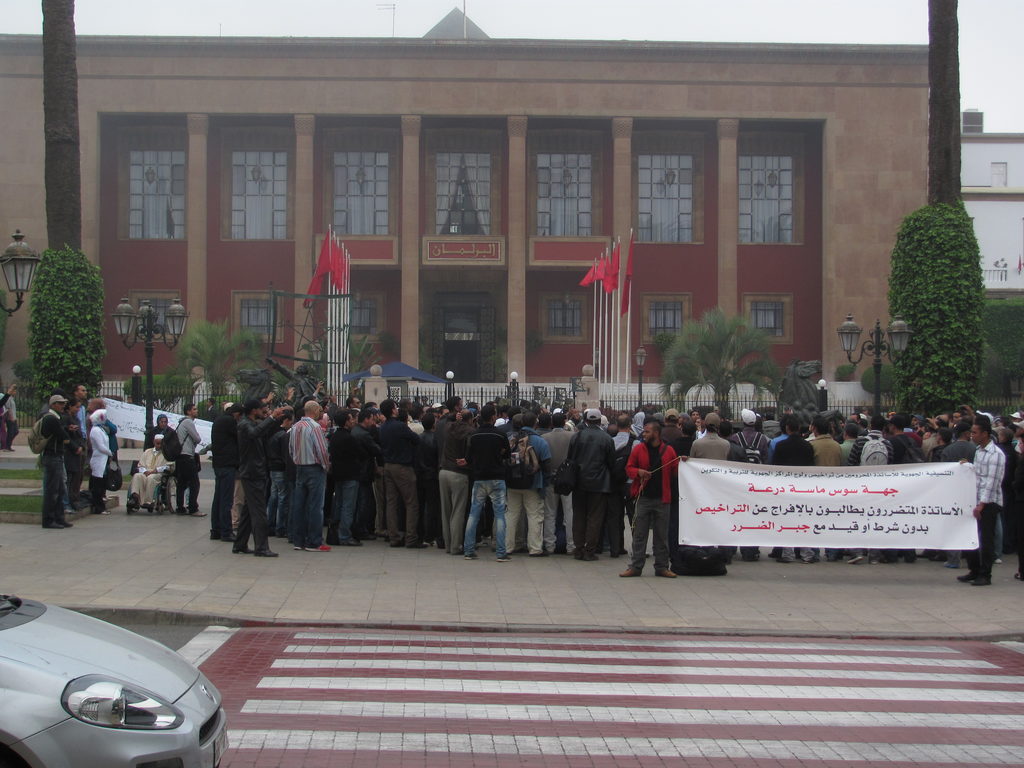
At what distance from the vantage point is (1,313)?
46.5 metres

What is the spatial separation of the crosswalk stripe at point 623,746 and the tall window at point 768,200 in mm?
45325

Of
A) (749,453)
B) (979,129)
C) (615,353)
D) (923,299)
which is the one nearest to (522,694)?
(749,453)

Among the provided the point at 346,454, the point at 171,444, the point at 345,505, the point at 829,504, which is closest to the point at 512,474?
the point at 346,454

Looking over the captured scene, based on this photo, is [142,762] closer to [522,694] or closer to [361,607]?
[522,694]

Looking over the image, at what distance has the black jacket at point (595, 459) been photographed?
13.5m

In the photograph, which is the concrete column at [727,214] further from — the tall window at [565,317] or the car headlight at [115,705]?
the car headlight at [115,705]

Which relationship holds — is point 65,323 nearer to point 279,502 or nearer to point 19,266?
point 19,266

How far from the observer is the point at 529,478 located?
45.2ft

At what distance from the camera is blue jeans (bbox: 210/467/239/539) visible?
48.7 ft

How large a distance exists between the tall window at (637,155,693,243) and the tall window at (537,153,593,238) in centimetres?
243

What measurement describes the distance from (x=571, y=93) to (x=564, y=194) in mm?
4630

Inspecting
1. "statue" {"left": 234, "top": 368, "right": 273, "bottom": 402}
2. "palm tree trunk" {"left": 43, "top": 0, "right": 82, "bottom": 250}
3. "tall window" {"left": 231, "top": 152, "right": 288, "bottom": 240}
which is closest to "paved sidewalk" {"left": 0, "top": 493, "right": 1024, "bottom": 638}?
"palm tree trunk" {"left": 43, "top": 0, "right": 82, "bottom": 250}

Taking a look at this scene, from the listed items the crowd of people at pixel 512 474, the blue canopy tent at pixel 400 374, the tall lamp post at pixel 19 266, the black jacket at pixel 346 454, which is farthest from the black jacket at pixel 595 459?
the blue canopy tent at pixel 400 374

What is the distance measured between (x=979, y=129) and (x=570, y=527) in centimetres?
7225
